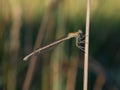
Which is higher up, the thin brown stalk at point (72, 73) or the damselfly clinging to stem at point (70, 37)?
the damselfly clinging to stem at point (70, 37)

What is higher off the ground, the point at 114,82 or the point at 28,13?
the point at 28,13

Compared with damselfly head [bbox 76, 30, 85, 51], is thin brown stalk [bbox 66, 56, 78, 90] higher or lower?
lower

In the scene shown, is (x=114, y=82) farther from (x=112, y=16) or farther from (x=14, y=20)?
(x=14, y=20)

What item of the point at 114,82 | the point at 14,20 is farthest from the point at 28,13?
the point at 114,82

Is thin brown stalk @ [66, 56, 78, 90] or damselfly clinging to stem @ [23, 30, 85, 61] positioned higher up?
damselfly clinging to stem @ [23, 30, 85, 61]

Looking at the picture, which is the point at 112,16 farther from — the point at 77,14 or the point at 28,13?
the point at 28,13

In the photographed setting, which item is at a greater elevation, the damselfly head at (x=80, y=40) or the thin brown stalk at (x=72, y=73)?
the damselfly head at (x=80, y=40)

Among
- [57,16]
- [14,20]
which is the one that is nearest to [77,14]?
[57,16]
